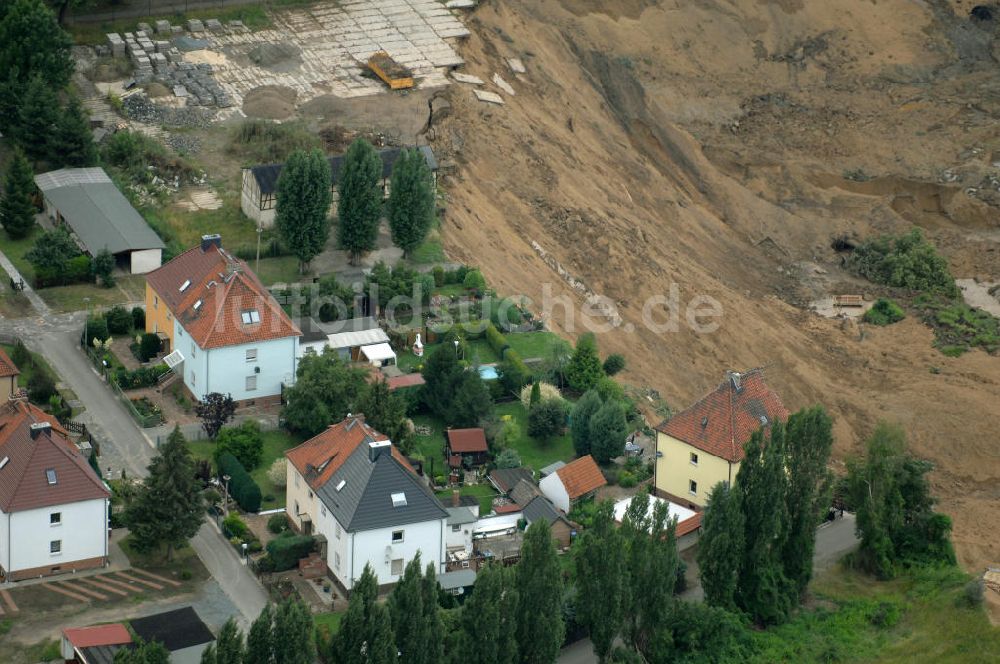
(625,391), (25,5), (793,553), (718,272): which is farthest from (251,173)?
(793,553)

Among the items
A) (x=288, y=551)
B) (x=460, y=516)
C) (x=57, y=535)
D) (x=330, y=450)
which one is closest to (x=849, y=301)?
(x=460, y=516)

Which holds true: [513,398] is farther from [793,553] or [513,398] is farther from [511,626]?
[511,626]

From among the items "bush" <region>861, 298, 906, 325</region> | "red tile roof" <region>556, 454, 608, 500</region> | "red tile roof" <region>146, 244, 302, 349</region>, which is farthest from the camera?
"bush" <region>861, 298, 906, 325</region>

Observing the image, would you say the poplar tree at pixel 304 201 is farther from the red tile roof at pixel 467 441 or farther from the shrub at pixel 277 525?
the shrub at pixel 277 525

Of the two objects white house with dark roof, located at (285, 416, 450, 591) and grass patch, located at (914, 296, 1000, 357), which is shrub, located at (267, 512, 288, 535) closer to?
white house with dark roof, located at (285, 416, 450, 591)

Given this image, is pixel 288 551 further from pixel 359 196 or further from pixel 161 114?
pixel 161 114

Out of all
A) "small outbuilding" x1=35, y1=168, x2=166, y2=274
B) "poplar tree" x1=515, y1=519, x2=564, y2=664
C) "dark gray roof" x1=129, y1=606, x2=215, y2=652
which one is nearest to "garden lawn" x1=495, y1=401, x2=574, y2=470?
"poplar tree" x1=515, y1=519, x2=564, y2=664

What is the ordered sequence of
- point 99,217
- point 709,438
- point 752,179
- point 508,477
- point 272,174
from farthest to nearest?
1. point 752,179
2. point 272,174
3. point 99,217
4. point 508,477
5. point 709,438
